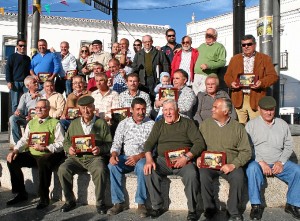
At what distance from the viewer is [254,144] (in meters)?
5.24

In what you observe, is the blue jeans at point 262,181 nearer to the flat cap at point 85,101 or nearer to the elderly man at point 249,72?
the elderly man at point 249,72

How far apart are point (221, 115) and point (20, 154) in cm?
310

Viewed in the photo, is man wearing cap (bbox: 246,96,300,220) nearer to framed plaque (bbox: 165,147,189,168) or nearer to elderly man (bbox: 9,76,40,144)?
framed plaque (bbox: 165,147,189,168)

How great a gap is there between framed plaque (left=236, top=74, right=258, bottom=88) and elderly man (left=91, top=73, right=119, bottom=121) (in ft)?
6.86

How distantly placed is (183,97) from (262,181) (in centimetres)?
189

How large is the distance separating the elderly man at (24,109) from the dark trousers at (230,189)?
3898 mm

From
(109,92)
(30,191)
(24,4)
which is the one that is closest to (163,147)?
(109,92)

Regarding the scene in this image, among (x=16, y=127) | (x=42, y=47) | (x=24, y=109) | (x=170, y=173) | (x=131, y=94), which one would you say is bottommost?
(x=170, y=173)

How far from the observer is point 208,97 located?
612cm

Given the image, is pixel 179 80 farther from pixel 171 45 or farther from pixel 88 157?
pixel 171 45

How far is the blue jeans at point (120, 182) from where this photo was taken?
16.7 feet

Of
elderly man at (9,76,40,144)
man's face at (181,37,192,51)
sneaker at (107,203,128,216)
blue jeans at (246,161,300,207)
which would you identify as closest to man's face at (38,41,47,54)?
elderly man at (9,76,40,144)

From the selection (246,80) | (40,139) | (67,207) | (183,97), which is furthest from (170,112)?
→ (40,139)

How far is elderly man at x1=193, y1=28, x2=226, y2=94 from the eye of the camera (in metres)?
7.02
